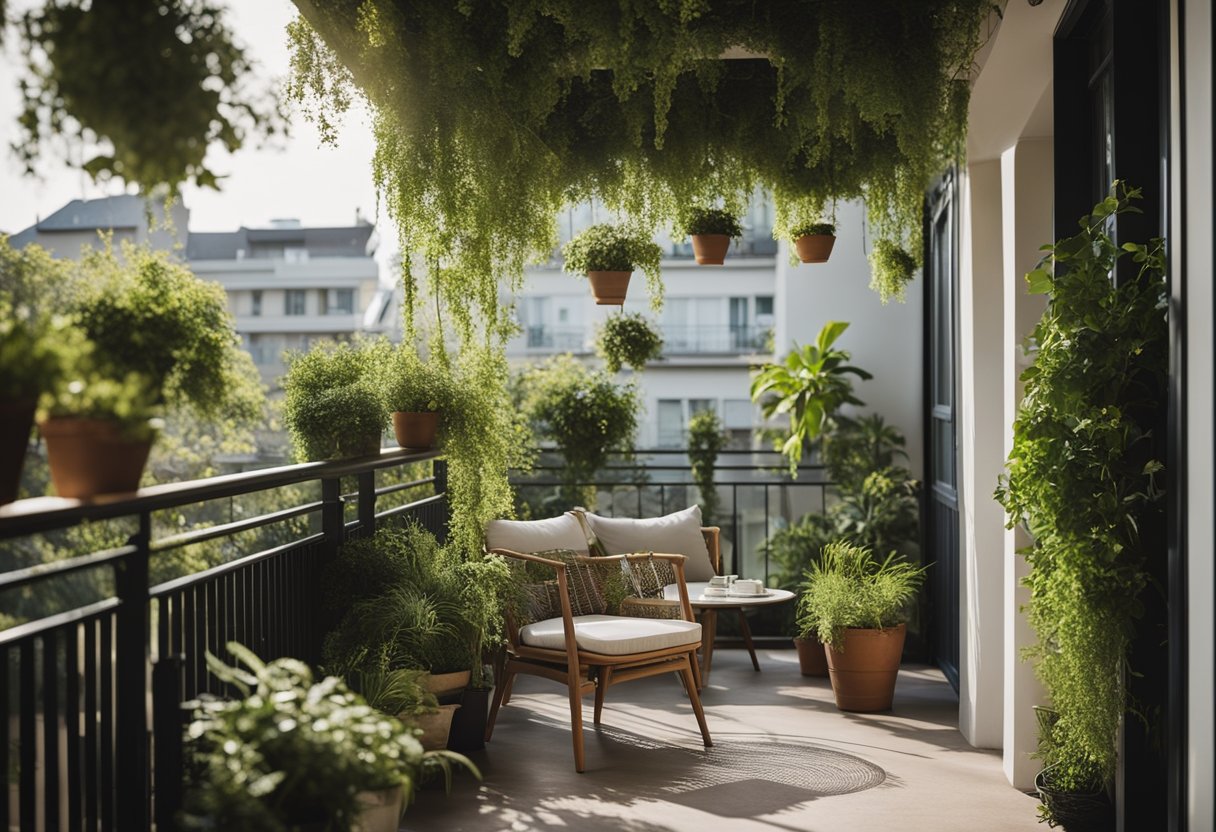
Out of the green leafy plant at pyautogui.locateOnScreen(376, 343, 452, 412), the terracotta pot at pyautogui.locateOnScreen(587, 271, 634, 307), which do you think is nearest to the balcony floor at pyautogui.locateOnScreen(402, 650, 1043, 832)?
the green leafy plant at pyautogui.locateOnScreen(376, 343, 452, 412)

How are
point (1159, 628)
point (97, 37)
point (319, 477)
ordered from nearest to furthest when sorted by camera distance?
point (97, 37), point (1159, 628), point (319, 477)

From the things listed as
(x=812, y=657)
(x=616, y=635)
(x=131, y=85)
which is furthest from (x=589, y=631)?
(x=131, y=85)

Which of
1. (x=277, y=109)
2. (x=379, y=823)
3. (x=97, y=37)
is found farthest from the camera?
(x=379, y=823)

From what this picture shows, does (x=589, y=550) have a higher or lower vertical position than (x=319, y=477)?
lower

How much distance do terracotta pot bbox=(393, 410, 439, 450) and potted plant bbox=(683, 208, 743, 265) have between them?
1.38 meters

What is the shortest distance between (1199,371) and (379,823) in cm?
222

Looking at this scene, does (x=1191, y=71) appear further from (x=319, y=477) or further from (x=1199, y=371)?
(x=319, y=477)

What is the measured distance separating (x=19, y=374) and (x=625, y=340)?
14.9 ft

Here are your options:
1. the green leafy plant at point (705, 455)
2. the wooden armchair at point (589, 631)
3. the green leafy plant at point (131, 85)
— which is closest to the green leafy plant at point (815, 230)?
the wooden armchair at point (589, 631)

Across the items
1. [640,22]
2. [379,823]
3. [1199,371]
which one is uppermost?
[640,22]

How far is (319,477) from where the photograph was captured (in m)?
3.70

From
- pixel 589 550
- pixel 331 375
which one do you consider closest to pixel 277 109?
pixel 331 375

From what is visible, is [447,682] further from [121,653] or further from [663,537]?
[663,537]

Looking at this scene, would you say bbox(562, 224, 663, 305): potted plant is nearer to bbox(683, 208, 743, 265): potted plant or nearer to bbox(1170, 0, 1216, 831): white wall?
bbox(683, 208, 743, 265): potted plant
